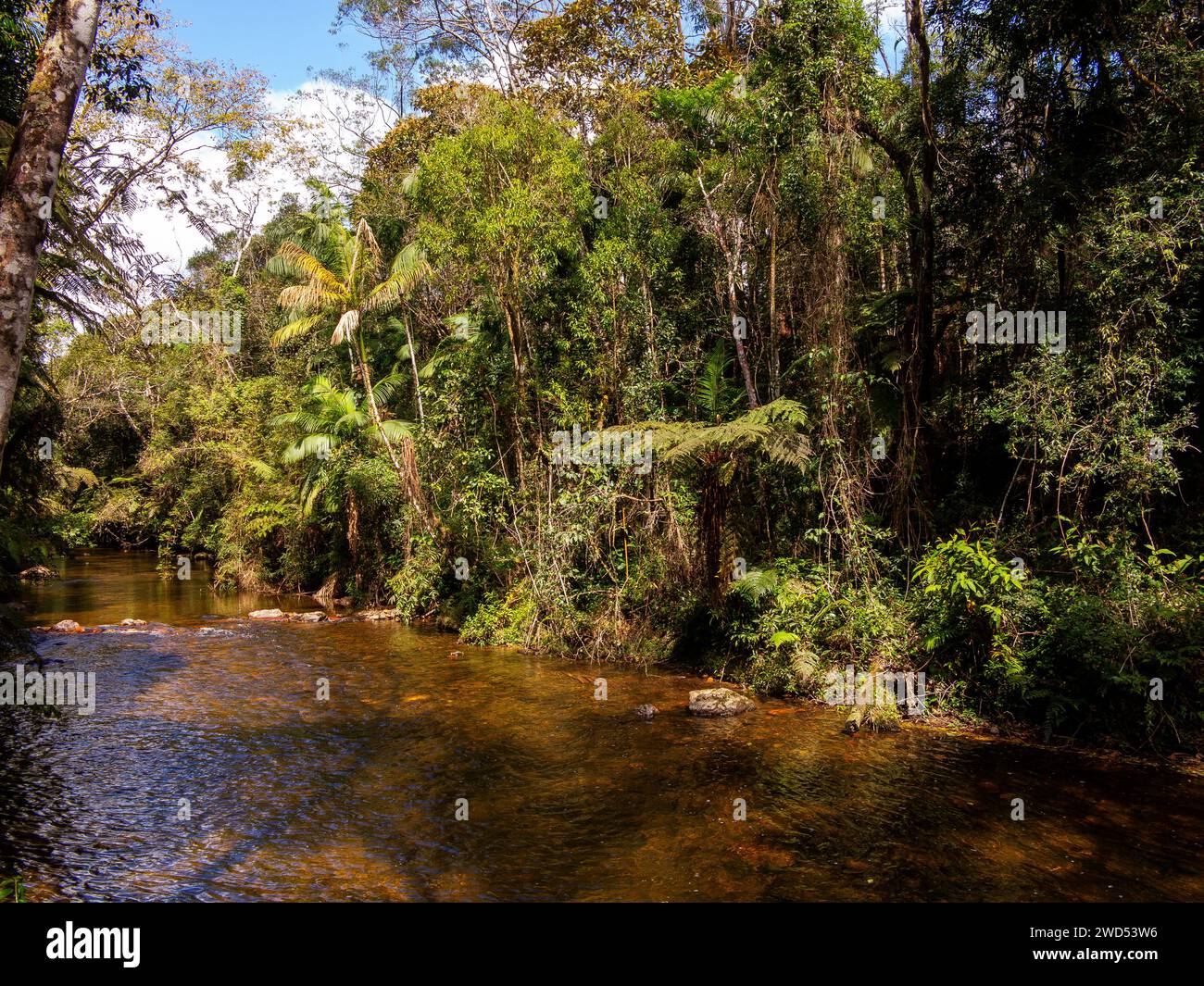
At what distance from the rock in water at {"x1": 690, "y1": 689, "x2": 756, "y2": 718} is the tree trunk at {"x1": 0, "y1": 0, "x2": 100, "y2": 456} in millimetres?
7345

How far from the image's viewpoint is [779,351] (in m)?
13.1

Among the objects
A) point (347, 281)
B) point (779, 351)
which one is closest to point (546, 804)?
point (779, 351)

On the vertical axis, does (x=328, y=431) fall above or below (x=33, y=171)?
below

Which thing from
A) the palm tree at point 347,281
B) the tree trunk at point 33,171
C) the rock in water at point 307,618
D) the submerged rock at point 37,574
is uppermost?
the palm tree at point 347,281

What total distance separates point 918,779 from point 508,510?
8.75 metres

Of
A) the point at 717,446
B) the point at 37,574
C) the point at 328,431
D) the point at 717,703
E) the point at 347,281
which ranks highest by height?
the point at 347,281

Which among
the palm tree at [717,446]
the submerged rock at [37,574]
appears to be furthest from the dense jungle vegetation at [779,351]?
the submerged rock at [37,574]

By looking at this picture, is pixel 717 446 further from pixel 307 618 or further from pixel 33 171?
pixel 307 618

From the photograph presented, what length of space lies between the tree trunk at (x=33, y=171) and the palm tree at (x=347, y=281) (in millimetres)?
12018

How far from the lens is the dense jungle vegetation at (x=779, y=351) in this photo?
844 cm

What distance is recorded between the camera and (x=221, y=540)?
21.6 m

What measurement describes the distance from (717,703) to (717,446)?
11.3 feet

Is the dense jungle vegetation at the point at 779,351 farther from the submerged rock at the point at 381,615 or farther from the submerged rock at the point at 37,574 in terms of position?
the submerged rock at the point at 37,574

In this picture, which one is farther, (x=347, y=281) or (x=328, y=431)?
(x=328, y=431)
